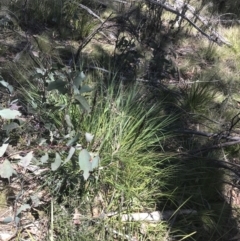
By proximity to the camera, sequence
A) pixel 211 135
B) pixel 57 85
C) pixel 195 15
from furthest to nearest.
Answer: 1. pixel 195 15
2. pixel 211 135
3. pixel 57 85

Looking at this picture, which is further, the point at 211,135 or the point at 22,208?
the point at 211,135

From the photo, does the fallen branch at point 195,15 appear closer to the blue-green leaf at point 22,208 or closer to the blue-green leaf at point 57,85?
the blue-green leaf at point 57,85

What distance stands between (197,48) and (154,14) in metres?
0.55

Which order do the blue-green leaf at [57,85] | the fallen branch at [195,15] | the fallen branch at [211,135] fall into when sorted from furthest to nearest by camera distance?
the fallen branch at [195,15], the fallen branch at [211,135], the blue-green leaf at [57,85]

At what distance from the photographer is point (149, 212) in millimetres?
2141

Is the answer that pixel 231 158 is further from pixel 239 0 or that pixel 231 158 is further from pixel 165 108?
pixel 239 0

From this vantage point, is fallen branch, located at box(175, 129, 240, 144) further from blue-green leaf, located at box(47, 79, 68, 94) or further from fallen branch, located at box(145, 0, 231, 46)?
fallen branch, located at box(145, 0, 231, 46)

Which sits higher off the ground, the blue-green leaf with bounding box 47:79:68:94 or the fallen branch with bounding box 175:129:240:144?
the blue-green leaf with bounding box 47:79:68:94

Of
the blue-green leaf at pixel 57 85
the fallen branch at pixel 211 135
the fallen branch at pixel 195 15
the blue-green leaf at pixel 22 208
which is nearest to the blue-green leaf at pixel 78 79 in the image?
the blue-green leaf at pixel 57 85

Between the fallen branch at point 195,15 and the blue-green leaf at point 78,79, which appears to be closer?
the blue-green leaf at point 78,79

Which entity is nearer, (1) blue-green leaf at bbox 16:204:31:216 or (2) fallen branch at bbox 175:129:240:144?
(1) blue-green leaf at bbox 16:204:31:216

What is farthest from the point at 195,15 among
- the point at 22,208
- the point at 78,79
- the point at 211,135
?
the point at 22,208

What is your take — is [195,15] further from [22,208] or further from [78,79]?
[22,208]

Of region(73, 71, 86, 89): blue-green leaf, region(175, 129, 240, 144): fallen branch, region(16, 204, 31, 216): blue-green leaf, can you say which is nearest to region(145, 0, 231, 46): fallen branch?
region(175, 129, 240, 144): fallen branch
